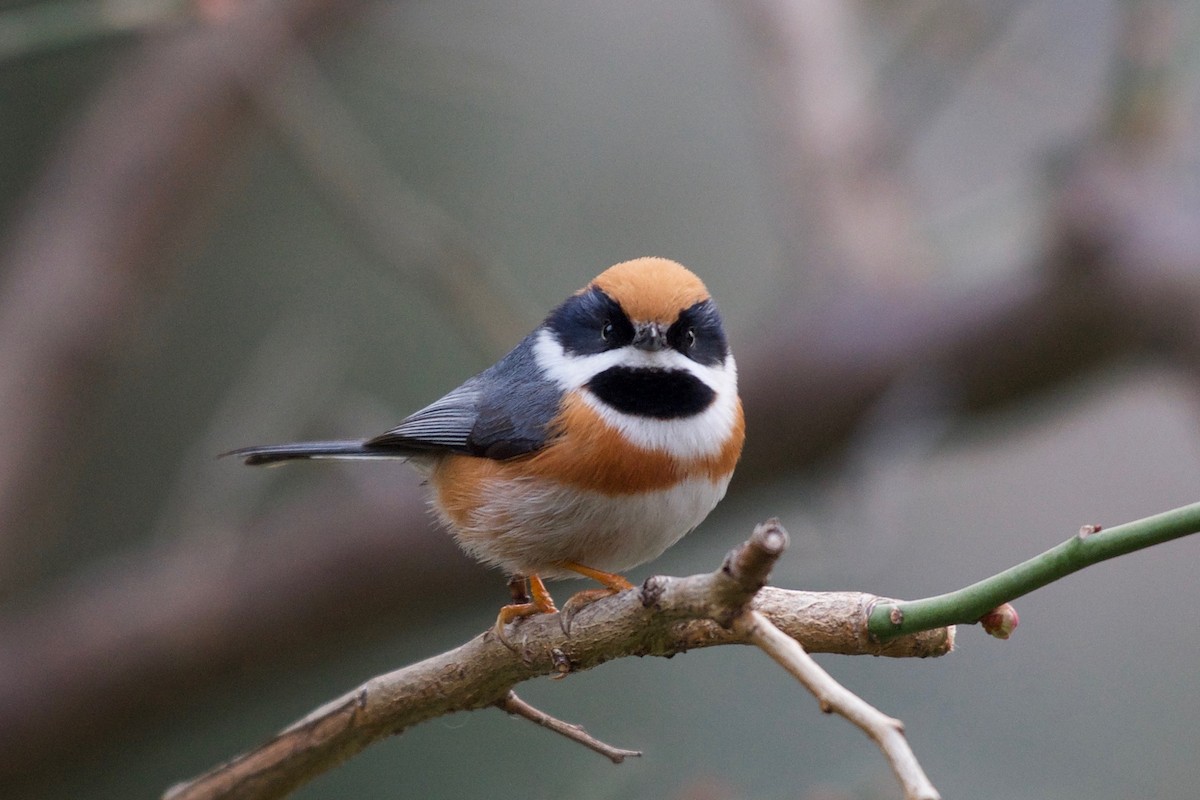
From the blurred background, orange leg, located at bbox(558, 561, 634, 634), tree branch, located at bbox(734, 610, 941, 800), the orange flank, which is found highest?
the blurred background

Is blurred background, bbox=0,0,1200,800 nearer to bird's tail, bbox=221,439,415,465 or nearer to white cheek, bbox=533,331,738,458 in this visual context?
bird's tail, bbox=221,439,415,465

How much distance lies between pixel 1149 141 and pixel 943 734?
2.23m

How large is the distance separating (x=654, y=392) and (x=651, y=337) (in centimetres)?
11

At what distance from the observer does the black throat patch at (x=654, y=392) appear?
7.43 feet

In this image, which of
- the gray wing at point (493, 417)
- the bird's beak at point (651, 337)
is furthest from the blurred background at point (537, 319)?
the bird's beak at point (651, 337)

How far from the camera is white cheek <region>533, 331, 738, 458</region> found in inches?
87.0

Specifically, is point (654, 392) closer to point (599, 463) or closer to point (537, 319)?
point (599, 463)

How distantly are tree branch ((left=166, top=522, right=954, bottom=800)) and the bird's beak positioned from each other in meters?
0.58

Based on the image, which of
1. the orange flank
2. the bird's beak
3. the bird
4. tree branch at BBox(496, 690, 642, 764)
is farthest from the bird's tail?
tree branch at BBox(496, 690, 642, 764)

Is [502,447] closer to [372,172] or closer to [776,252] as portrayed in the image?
[372,172]

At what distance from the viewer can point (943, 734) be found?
4.17 metres

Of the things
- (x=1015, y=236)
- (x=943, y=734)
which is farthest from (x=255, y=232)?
(x=943, y=734)

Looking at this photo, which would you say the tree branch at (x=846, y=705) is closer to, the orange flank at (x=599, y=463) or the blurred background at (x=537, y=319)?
the orange flank at (x=599, y=463)

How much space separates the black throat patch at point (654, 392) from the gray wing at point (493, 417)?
0.38ft
